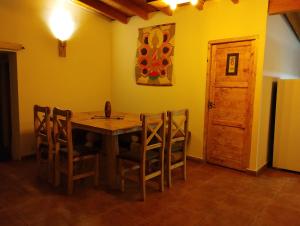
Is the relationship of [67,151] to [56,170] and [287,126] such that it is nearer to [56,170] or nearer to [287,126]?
[56,170]

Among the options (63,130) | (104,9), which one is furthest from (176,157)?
(104,9)

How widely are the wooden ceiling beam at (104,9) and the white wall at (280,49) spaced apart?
2.67 metres

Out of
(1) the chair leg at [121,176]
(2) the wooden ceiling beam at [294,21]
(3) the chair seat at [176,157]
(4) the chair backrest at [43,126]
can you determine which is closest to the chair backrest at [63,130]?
(4) the chair backrest at [43,126]

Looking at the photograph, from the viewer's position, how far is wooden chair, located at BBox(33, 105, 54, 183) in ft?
9.30

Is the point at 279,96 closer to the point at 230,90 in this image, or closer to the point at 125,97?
the point at 230,90

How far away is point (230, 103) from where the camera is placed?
139 inches

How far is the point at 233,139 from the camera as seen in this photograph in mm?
3537

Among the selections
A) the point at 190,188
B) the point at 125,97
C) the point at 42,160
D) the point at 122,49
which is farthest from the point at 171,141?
the point at 122,49

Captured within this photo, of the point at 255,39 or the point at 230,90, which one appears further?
the point at 230,90

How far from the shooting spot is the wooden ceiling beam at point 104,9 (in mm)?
4145

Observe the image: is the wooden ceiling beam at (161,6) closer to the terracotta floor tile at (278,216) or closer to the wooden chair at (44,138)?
the wooden chair at (44,138)

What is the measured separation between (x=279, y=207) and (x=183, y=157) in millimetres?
1184

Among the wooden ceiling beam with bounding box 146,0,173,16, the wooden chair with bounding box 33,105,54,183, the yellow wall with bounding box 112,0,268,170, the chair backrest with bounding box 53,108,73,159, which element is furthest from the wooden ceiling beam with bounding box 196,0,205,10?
the wooden chair with bounding box 33,105,54,183

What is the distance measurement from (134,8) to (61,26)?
4.28ft
